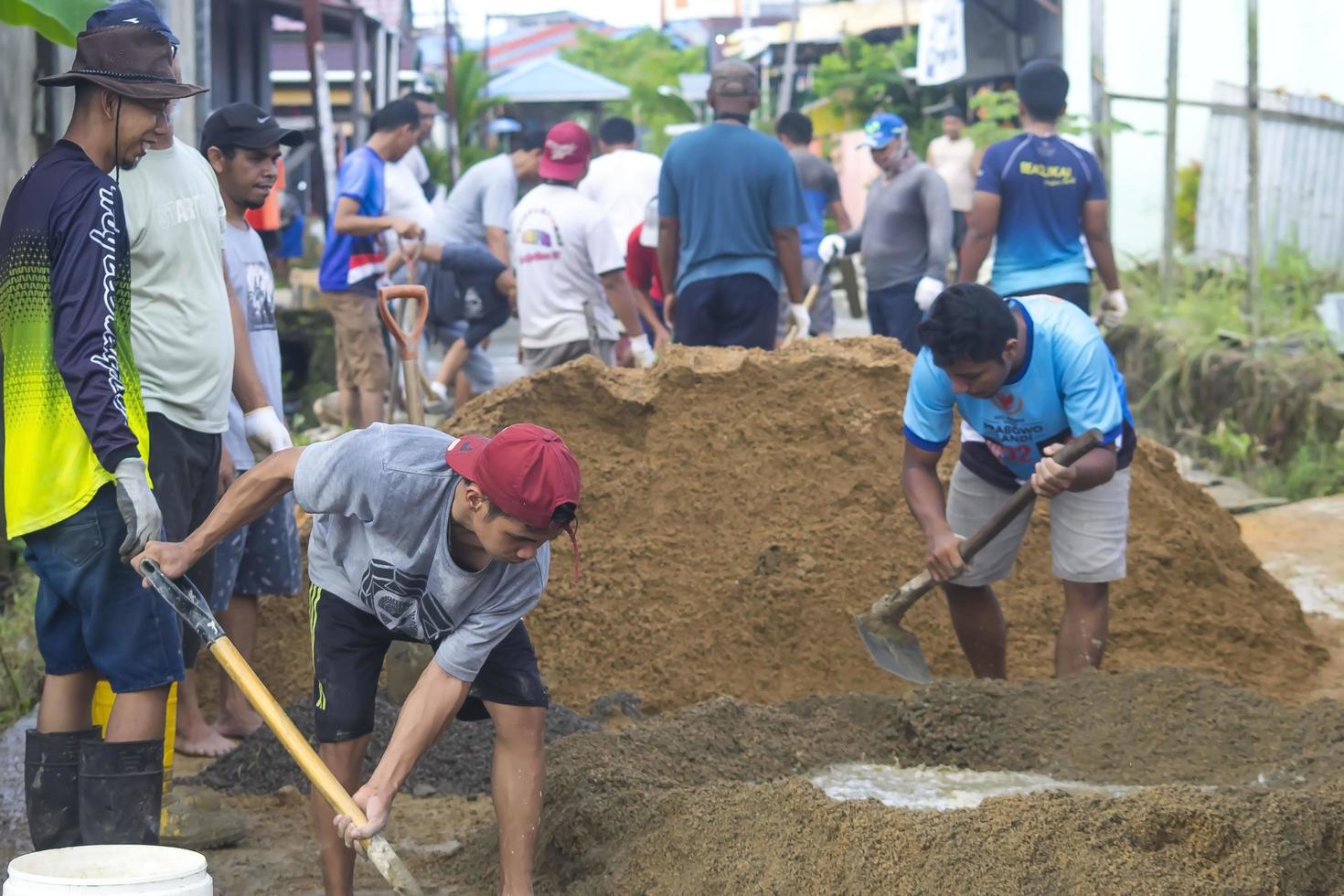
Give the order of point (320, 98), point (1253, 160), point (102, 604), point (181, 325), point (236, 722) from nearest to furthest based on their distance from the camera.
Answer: point (102, 604)
point (181, 325)
point (236, 722)
point (1253, 160)
point (320, 98)

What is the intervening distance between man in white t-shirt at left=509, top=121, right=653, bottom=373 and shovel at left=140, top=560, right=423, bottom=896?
4199mm

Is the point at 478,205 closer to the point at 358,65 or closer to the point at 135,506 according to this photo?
the point at 135,506

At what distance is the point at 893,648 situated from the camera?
5.28 m

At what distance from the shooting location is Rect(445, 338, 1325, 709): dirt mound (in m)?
5.75

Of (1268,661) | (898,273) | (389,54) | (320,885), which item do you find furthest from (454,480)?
(389,54)

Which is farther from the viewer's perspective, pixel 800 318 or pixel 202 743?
pixel 800 318

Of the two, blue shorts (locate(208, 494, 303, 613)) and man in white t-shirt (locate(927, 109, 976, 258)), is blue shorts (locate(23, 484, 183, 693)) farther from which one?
man in white t-shirt (locate(927, 109, 976, 258))

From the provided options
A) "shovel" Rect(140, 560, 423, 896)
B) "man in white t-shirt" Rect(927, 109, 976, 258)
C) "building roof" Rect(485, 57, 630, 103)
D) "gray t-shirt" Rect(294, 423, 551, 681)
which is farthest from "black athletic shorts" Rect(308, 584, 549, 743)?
"building roof" Rect(485, 57, 630, 103)

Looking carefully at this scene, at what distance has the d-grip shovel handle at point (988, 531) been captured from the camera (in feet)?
14.9

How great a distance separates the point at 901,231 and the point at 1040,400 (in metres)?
3.87

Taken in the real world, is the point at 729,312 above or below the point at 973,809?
above

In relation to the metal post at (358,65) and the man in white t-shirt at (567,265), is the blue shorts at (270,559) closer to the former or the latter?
the man in white t-shirt at (567,265)

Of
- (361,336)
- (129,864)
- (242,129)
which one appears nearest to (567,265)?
(361,336)

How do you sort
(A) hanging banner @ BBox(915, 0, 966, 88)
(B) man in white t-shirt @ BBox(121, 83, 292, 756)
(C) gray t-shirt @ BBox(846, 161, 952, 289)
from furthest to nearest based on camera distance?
(A) hanging banner @ BBox(915, 0, 966, 88) → (C) gray t-shirt @ BBox(846, 161, 952, 289) → (B) man in white t-shirt @ BBox(121, 83, 292, 756)
